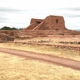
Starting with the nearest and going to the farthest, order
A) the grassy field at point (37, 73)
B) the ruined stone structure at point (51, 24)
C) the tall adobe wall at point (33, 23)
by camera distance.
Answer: the grassy field at point (37, 73) → the ruined stone structure at point (51, 24) → the tall adobe wall at point (33, 23)

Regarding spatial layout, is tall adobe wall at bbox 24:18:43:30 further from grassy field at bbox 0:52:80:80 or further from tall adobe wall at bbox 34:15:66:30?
grassy field at bbox 0:52:80:80

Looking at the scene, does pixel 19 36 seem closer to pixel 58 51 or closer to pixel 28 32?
pixel 28 32

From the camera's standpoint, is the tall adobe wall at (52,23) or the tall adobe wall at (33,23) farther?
the tall adobe wall at (33,23)

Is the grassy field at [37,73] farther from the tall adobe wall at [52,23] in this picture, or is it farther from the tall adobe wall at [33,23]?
the tall adobe wall at [33,23]

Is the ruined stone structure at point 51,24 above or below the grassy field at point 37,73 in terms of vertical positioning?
above

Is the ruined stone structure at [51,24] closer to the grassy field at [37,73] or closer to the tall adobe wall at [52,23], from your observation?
the tall adobe wall at [52,23]

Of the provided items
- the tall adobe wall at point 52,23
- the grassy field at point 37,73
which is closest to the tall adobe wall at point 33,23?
the tall adobe wall at point 52,23

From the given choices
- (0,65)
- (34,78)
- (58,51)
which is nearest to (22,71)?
(34,78)

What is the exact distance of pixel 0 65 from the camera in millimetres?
10914

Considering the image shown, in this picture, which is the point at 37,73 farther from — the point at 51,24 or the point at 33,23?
the point at 33,23

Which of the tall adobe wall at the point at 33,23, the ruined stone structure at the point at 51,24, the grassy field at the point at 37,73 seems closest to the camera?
the grassy field at the point at 37,73

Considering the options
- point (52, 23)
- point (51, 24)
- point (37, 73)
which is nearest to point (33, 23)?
point (51, 24)

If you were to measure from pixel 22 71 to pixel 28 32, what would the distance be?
3086cm

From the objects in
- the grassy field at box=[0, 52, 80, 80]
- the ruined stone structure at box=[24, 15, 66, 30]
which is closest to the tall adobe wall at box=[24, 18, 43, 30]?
the ruined stone structure at box=[24, 15, 66, 30]
